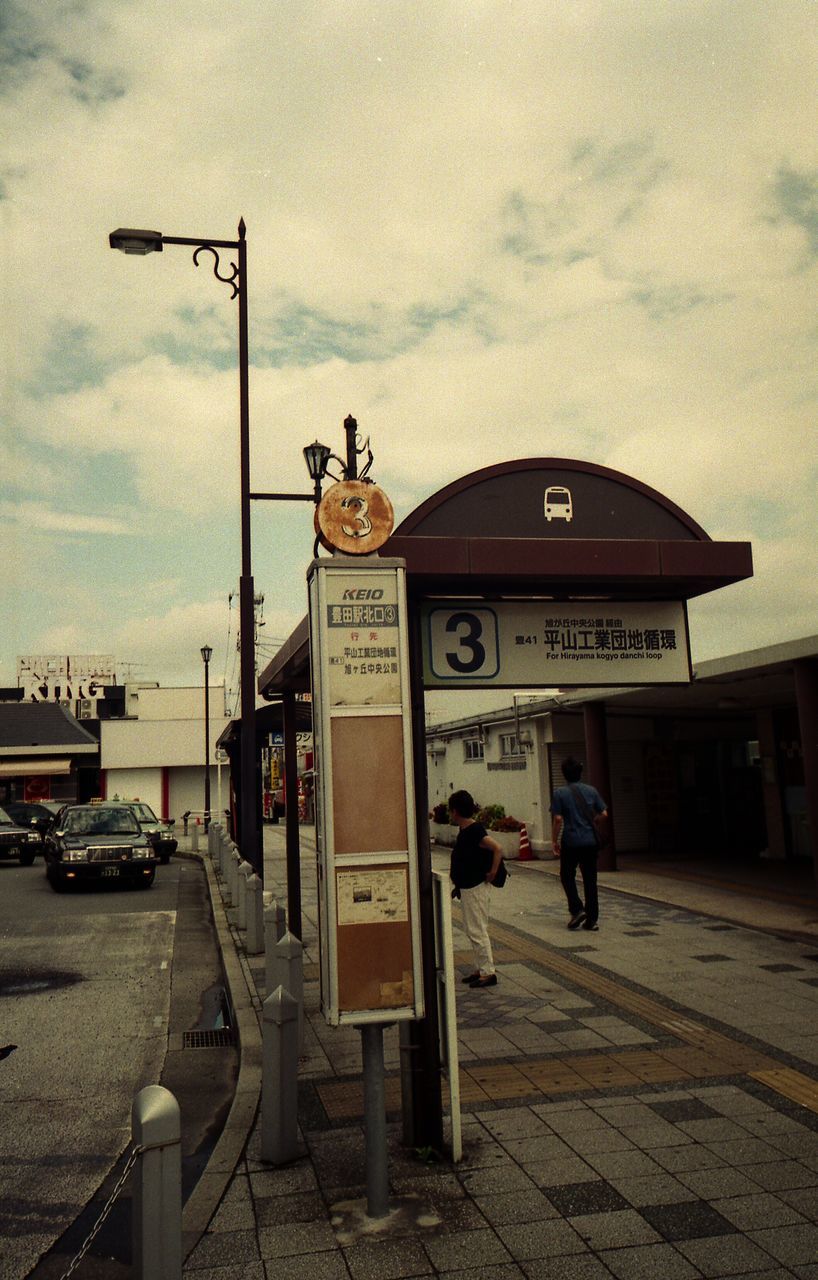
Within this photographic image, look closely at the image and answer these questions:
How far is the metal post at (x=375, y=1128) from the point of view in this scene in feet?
14.5

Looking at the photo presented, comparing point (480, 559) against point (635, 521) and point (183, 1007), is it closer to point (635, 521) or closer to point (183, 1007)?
point (635, 521)

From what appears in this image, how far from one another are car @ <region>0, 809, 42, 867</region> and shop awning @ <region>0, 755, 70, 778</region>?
1654cm

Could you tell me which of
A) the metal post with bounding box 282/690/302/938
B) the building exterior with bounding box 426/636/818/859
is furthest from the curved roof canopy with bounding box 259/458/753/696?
the building exterior with bounding box 426/636/818/859

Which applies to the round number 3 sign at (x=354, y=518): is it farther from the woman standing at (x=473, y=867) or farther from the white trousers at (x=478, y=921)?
the white trousers at (x=478, y=921)

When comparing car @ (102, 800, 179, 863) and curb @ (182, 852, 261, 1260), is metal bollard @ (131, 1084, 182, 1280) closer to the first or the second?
curb @ (182, 852, 261, 1260)

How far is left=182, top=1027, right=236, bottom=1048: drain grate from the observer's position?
26.4ft

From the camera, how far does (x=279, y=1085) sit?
16.5ft

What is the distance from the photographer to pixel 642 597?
19.7 ft

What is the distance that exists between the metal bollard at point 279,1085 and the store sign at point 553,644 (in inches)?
76.4

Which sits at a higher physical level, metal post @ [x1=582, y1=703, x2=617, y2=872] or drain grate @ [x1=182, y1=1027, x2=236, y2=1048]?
metal post @ [x1=582, y1=703, x2=617, y2=872]

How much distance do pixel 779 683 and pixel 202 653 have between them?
21359mm

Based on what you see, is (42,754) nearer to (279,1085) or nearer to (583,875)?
(583,875)

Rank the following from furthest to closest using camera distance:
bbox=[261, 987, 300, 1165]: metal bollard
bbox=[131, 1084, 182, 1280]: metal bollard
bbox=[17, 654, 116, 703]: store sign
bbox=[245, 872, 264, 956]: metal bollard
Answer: bbox=[17, 654, 116, 703]: store sign → bbox=[245, 872, 264, 956]: metal bollard → bbox=[261, 987, 300, 1165]: metal bollard → bbox=[131, 1084, 182, 1280]: metal bollard

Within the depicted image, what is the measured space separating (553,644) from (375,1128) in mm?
2765
